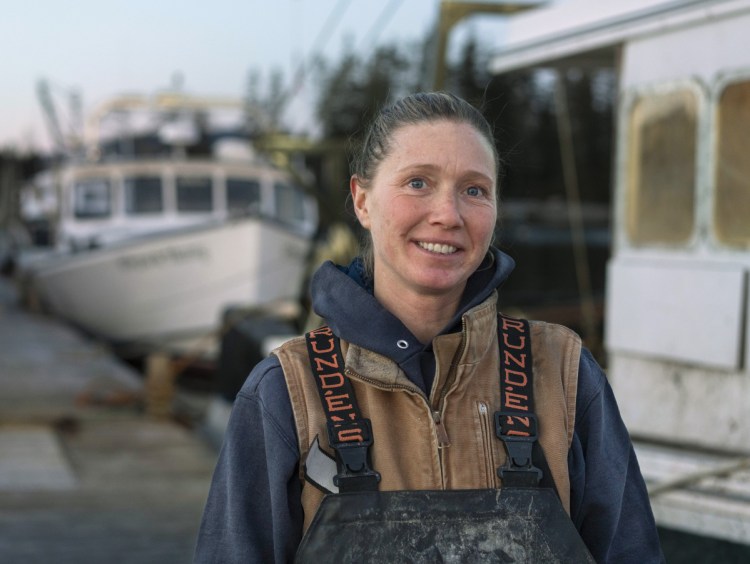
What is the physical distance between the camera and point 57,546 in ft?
21.7

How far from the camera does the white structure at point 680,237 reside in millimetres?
4812

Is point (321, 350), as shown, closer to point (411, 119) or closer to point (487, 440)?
point (487, 440)

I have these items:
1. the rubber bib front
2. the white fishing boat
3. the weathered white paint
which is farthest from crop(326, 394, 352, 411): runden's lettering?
the white fishing boat

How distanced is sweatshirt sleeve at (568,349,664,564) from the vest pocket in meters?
0.16

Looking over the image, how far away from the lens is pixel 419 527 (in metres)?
1.93

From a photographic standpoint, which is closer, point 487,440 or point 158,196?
point 487,440

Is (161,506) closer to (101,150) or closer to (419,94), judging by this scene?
(419,94)

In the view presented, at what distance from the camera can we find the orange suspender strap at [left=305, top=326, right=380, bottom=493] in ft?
6.39

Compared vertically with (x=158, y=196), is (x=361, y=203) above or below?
above

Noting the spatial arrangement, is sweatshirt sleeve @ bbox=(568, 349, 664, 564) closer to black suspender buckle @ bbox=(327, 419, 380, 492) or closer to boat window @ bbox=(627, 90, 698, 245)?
black suspender buckle @ bbox=(327, 419, 380, 492)

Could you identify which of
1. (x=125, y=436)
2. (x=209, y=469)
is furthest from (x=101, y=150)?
(x=209, y=469)

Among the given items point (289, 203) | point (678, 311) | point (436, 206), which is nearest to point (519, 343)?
point (436, 206)

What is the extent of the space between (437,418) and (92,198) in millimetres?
17433

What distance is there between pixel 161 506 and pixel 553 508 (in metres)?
6.09
